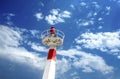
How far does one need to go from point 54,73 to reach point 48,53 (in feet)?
9.32

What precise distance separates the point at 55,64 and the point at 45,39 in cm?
387

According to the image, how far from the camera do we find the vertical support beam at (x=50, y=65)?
139 feet

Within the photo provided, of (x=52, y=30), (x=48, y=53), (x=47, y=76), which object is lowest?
(x=47, y=76)

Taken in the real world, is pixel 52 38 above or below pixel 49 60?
above

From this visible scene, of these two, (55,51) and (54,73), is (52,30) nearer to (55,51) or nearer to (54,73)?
(55,51)

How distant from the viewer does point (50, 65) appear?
42719 mm

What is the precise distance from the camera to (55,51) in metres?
44.2

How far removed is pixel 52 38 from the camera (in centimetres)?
4531

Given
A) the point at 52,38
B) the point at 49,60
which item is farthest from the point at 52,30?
the point at 49,60

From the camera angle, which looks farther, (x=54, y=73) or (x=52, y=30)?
(x=52, y=30)

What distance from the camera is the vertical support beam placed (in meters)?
42.3

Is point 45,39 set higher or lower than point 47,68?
higher

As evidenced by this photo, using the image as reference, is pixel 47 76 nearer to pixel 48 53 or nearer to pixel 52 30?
pixel 48 53

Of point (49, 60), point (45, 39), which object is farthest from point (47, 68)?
point (45, 39)
